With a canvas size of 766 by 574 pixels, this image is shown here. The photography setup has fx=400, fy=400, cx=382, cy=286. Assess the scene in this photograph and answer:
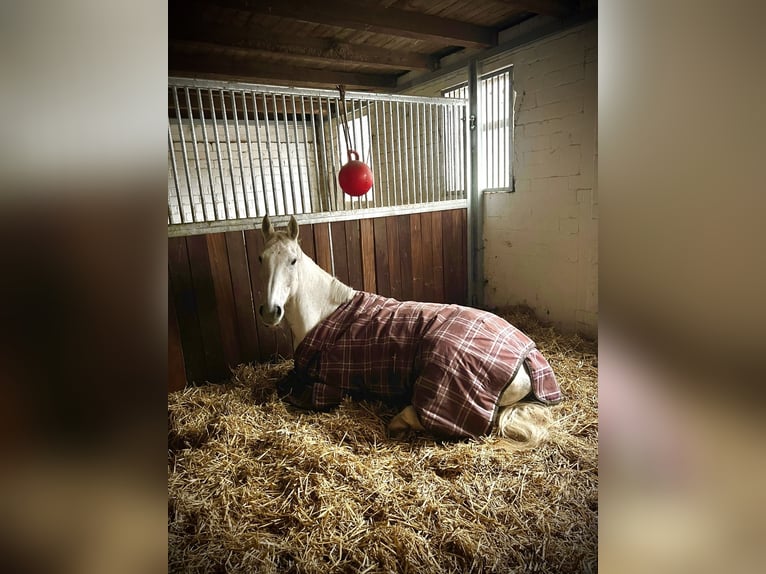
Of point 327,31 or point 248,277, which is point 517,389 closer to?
point 248,277

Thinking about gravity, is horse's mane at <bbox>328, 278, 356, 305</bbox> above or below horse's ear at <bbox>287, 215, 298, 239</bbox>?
below

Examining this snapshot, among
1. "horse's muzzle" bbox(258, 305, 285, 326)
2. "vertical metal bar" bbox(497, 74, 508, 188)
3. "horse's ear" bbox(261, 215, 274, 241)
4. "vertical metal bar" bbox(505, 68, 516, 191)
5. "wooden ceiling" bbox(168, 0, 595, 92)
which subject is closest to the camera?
"horse's muzzle" bbox(258, 305, 285, 326)

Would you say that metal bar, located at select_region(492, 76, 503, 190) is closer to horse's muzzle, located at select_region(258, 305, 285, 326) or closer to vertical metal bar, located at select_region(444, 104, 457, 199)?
vertical metal bar, located at select_region(444, 104, 457, 199)

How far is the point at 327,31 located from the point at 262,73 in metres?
0.91

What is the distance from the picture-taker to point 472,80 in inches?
108

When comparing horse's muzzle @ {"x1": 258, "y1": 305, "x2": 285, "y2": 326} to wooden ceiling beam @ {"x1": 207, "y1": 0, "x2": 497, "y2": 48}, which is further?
wooden ceiling beam @ {"x1": 207, "y1": 0, "x2": 497, "y2": 48}

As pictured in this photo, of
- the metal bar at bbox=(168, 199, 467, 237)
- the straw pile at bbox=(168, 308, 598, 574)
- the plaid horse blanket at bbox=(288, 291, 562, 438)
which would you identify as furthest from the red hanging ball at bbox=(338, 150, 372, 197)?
the straw pile at bbox=(168, 308, 598, 574)

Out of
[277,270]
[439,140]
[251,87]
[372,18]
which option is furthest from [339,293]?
[439,140]

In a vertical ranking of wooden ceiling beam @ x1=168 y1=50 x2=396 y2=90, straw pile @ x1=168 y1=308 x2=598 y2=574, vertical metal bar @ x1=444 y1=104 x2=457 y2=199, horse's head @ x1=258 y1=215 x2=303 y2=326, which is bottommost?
straw pile @ x1=168 y1=308 x2=598 y2=574

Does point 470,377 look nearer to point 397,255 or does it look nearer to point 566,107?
point 397,255

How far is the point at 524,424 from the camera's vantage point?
1330 mm

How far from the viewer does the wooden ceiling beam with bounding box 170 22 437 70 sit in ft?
7.30
